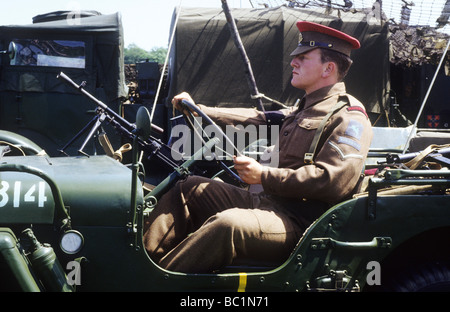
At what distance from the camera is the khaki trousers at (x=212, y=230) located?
2457 mm

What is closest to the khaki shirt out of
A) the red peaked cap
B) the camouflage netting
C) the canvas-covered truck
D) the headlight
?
the canvas-covered truck

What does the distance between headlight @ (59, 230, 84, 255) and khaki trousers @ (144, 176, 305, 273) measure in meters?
0.44

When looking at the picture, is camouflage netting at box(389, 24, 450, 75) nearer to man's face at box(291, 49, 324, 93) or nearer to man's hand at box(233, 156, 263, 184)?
man's face at box(291, 49, 324, 93)

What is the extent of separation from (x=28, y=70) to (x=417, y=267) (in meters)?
7.27

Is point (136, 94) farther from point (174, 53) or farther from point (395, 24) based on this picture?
point (395, 24)

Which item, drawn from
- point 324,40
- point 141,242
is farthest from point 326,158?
point 141,242

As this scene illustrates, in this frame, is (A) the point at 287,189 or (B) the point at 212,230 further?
(A) the point at 287,189

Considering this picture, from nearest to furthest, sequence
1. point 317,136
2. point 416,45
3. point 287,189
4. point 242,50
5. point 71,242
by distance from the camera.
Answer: point 71,242, point 287,189, point 317,136, point 242,50, point 416,45

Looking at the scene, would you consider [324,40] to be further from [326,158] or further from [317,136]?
[326,158]

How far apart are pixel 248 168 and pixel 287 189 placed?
0.22 m

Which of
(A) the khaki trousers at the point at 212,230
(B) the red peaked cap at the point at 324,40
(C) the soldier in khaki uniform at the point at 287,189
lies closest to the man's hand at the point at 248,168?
(C) the soldier in khaki uniform at the point at 287,189

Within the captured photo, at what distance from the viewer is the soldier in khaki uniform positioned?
2488 mm

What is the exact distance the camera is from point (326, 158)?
100 inches
